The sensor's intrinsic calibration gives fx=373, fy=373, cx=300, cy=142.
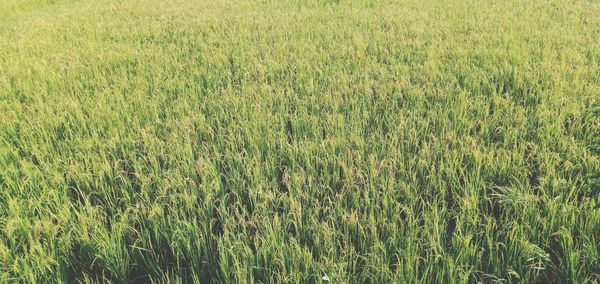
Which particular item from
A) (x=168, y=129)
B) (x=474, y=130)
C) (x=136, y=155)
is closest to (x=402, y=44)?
(x=474, y=130)

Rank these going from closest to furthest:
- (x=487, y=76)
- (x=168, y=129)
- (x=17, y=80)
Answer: (x=168, y=129) → (x=487, y=76) → (x=17, y=80)

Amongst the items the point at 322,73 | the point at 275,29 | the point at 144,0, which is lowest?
the point at 322,73

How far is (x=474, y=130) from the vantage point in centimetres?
222

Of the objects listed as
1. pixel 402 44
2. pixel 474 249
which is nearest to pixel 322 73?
pixel 402 44

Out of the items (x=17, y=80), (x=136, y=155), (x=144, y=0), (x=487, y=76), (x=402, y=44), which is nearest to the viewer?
(x=136, y=155)

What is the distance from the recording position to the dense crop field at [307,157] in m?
1.40

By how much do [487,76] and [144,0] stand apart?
7.27 m

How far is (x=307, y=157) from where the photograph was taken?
1936 millimetres

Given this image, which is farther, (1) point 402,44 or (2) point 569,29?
(2) point 569,29

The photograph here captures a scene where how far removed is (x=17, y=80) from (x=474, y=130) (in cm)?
380

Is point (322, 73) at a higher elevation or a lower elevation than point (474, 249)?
higher

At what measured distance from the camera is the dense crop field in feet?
4.58

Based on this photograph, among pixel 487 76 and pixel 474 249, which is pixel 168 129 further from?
pixel 487 76

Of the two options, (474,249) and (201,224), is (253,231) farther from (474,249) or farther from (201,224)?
(474,249)
